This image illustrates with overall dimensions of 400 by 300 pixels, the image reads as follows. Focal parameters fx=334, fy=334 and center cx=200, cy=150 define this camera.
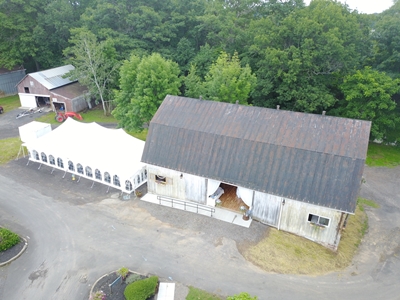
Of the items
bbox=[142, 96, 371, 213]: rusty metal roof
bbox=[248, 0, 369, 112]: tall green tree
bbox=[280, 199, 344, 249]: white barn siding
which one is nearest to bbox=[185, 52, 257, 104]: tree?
bbox=[248, 0, 369, 112]: tall green tree

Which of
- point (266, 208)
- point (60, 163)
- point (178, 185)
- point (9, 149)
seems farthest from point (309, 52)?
point (9, 149)

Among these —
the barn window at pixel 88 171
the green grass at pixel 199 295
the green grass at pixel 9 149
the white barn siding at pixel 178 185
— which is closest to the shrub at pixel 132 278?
the green grass at pixel 199 295

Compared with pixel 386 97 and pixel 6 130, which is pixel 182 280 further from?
pixel 6 130

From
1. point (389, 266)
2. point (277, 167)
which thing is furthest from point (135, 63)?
point (389, 266)

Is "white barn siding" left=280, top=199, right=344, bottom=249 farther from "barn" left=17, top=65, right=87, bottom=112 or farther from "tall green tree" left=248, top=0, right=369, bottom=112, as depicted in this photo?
"barn" left=17, top=65, right=87, bottom=112

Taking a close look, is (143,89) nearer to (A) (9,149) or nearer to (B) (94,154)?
(B) (94,154)

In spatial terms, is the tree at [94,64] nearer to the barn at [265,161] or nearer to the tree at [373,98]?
the barn at [265,161]
